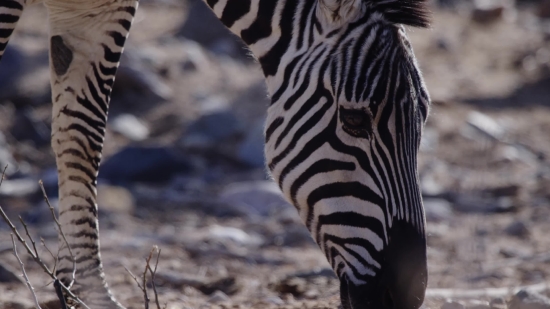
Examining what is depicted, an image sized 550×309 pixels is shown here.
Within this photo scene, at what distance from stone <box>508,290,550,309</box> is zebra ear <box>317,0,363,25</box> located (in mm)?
1640

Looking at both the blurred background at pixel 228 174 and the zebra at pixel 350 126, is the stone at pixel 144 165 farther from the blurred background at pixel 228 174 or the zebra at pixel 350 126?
the zebra at pixel 350 126

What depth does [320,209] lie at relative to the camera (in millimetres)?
3154

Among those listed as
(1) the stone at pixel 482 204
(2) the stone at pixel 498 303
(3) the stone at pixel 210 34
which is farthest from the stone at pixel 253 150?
(2) the stone at pixel 498 303

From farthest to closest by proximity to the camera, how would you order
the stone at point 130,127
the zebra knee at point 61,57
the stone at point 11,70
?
the stone at point 11,70, the stone at point 130,127, the zebra knee at point 61,57

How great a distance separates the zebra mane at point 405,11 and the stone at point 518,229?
4.51m

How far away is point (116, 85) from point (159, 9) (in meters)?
5.65

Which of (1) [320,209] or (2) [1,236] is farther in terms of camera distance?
(2) [1,236]

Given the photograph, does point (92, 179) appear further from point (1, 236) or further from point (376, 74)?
point (1, 236)

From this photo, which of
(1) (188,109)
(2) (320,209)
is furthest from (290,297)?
(1) (188,109)

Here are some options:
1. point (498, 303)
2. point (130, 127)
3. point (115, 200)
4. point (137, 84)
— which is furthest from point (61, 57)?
point (137, 84)

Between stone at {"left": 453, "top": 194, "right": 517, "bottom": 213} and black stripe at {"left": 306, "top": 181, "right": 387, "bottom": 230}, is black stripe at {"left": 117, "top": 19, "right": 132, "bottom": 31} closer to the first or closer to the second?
black stripe at {"left": 306, "top": 181, "right": 387, "bottom": 230}

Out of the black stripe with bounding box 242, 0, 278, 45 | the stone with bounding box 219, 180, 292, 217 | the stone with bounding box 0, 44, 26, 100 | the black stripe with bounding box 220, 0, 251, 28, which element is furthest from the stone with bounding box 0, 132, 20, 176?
the black stripe with bounding box 242, 0, 278, 45

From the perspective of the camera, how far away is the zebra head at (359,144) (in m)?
3.04

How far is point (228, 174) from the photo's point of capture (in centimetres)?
889
